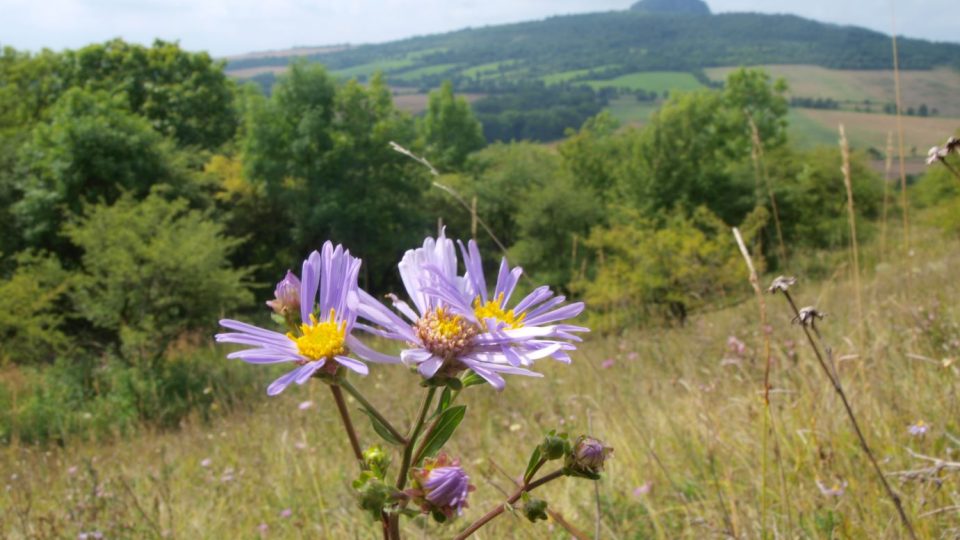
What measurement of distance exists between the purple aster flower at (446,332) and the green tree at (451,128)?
3608 cm

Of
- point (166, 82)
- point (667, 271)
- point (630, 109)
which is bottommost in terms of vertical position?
point (667, 271)

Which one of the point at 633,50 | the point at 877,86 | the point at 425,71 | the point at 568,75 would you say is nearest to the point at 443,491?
the point at 877,86

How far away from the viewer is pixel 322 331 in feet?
2.76

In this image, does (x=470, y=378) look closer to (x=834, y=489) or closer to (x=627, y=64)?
(x=834, y=489)

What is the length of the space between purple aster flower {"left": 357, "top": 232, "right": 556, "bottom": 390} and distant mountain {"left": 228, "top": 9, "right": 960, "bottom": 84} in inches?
4136

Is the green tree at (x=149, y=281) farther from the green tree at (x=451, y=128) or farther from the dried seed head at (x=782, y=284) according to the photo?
the green tree at (x=451, y=128)

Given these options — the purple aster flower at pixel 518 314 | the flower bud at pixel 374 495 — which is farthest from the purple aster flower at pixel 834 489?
the flower bud at pixel 374 495

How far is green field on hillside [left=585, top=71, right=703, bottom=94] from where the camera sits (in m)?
108

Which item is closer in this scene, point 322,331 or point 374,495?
point 374,495

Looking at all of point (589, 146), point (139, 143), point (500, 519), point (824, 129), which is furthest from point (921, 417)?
point (824, 129)

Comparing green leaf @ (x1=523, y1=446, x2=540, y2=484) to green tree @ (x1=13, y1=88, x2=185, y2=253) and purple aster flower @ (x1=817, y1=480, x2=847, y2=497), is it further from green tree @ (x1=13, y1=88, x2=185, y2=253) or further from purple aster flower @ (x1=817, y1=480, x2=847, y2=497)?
green tree @ (x1=13, y1=88, x2=185, y2=253)

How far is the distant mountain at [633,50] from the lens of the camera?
368 ft

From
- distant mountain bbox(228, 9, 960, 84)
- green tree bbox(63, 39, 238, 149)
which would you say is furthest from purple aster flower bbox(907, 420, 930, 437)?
distant mountain bbox(228, 9, 960, 84)

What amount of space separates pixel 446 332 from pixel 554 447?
0.59 feet
